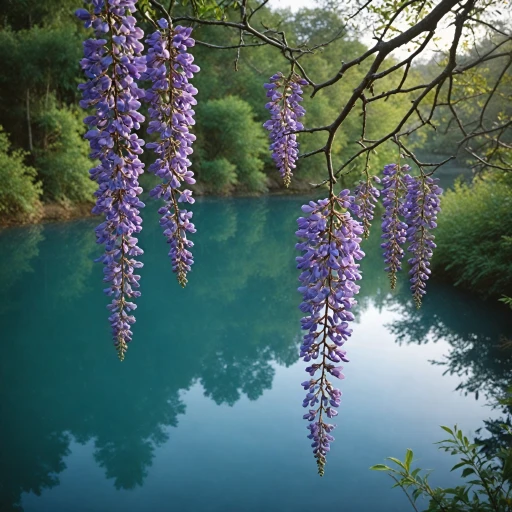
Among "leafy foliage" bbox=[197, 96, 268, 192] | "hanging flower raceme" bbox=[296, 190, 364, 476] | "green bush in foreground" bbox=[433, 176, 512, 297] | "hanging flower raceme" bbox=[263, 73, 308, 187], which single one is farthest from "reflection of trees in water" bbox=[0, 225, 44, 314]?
"leafy foliage" bbox=[197, 96, 268, 192]

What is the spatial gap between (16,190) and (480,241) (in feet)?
34.7

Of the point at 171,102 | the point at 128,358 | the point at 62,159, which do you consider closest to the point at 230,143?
the point at 62,159

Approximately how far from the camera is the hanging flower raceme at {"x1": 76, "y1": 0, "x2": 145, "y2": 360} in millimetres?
1116

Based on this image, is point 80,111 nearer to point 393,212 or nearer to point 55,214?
point 55,214

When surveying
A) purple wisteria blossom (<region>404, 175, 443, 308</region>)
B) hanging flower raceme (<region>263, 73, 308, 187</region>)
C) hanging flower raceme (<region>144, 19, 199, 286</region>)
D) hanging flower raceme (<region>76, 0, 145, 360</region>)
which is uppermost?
hanging flower raceme (<region>263, 73, 308, 187</region>)

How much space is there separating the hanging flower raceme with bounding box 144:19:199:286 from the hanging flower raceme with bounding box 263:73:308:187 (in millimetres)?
485

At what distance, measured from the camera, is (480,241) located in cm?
835

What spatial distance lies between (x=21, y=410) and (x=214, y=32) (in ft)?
67.2

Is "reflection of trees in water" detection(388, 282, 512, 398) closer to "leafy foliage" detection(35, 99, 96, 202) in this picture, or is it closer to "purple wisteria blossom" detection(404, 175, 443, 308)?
"purple wisteria blossom" detection(404, 175, 443, 308)

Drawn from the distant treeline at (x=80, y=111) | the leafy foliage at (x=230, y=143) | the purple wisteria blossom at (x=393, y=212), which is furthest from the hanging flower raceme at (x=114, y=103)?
the leafy foliage at (x=230, y=143)

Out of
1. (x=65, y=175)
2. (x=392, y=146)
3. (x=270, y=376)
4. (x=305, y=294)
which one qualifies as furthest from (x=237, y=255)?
(x=392, y=146)

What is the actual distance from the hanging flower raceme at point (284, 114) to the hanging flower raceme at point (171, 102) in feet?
1.59

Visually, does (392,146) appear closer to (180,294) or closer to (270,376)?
(180,294)

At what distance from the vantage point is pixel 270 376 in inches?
251
